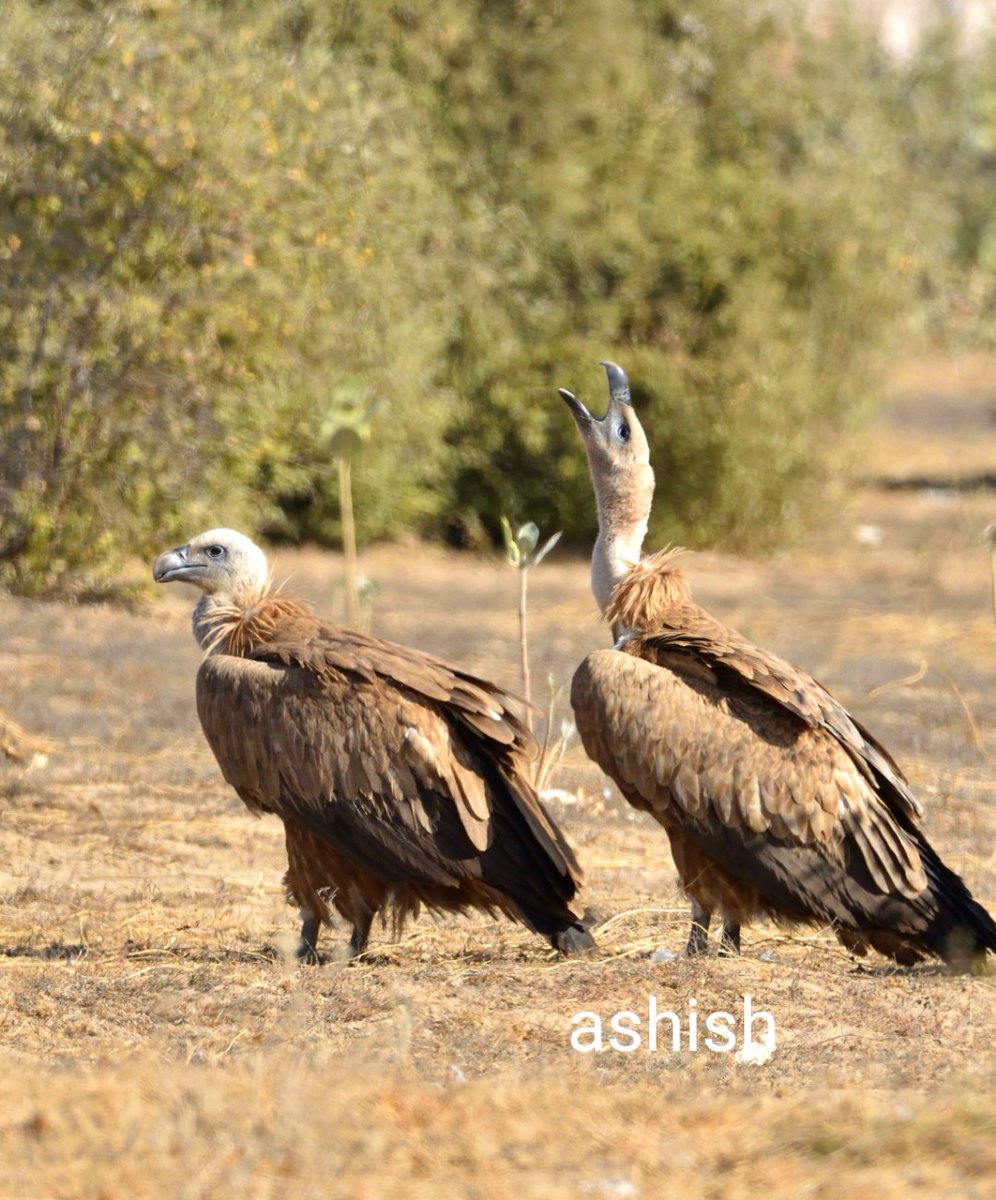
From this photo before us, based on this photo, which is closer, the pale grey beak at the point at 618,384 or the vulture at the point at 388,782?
the vulture at the point at 388,782

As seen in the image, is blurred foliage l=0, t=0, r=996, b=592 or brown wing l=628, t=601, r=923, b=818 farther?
blurred foliage l=0, t=0, r=996, b=592

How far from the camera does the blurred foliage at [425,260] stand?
39.8 ft

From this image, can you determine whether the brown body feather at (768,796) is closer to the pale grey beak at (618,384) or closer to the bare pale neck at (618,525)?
the bare pale neck at (618,525)

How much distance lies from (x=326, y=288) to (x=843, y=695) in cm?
482

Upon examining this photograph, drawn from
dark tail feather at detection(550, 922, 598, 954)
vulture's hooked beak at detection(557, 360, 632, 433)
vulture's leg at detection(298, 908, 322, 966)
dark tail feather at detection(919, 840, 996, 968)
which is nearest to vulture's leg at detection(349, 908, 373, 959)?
vulture's leg at detection(298, 908, 322, 966)

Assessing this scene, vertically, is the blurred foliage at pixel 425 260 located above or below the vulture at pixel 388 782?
above

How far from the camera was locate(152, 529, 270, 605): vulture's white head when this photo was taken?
6273mm

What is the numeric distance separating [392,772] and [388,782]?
0.11 feet

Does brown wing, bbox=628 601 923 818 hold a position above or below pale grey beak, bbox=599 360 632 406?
below

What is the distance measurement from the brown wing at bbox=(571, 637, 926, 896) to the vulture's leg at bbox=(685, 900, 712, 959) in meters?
0.24

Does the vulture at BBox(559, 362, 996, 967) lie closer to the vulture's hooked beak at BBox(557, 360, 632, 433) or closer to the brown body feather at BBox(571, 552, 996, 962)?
the brown body feather at BBox(571, 552, 996, 962)

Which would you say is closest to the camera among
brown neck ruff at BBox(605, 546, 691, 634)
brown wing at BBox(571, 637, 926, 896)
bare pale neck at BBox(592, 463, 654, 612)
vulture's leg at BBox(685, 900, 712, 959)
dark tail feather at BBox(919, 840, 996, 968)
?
dark tail feather at BBox(919, 840, 996, 968)

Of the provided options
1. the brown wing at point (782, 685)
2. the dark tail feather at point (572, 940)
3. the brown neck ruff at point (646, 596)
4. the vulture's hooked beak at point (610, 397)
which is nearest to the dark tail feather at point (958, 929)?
the brown wing at point (782, 685)

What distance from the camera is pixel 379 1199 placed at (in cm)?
339
